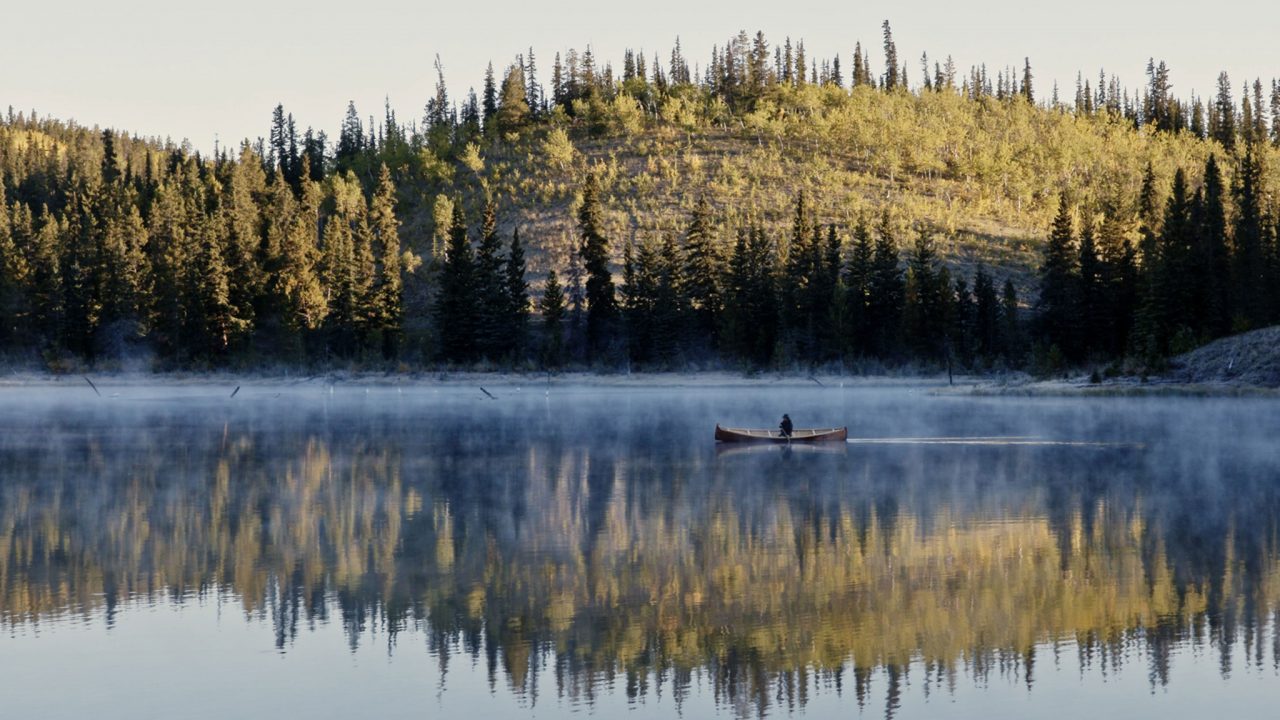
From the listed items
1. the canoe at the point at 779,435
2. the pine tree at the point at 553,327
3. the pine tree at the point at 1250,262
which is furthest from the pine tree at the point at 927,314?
the canoe at the point at 779,435

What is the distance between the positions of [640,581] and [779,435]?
22308 millimetres

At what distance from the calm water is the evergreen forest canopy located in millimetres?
41238

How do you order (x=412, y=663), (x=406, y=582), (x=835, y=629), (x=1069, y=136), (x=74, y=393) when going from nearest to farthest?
(x=412, y=663), (x=835, y=629), (x=406, y=582), (x=74, y=393), (x=1069, y=136)

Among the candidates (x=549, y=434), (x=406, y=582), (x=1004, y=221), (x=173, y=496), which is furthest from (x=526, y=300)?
(x=406, y=582)

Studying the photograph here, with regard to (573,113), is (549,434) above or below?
below

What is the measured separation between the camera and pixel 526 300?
8656cm

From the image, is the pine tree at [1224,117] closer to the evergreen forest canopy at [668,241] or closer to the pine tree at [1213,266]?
the evergreen forest canopy at [668,241]

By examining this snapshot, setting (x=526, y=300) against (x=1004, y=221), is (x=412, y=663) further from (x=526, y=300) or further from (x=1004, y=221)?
(x=1004, y=221)

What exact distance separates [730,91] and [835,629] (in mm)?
132855

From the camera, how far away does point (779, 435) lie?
3978 centimetres

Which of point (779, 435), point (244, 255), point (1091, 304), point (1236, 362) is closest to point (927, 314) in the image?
point (1091, 304)

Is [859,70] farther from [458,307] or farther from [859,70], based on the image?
[458,307]

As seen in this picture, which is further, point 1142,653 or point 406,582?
point 406,582

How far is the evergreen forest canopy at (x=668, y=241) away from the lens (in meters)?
78.9
